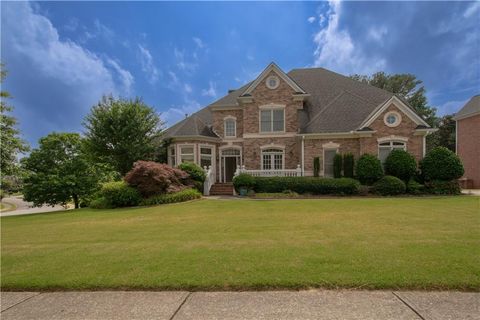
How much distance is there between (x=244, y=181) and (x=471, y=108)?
915 inches

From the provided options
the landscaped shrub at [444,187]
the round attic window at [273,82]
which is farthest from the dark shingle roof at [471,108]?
the round attic window at [273,82]

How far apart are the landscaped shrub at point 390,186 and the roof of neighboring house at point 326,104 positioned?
4.15 meters

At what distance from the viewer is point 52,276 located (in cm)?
429

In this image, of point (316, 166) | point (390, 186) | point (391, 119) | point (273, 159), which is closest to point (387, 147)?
point (391, 119)

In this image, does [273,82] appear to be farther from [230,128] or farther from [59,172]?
[59,172]

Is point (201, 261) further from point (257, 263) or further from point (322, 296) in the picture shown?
point (322, 296)

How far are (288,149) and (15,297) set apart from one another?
18.8 meters

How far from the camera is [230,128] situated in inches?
895

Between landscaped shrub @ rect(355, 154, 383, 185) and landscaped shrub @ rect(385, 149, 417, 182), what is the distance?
A: 78 cm

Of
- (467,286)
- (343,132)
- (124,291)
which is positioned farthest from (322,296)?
(343,132)

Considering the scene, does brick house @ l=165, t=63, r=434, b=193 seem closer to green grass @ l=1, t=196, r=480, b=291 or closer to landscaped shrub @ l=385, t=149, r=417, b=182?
landscaped shrub @ l=385, t=149, r=417, b=182

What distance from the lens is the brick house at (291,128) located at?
59.5ft

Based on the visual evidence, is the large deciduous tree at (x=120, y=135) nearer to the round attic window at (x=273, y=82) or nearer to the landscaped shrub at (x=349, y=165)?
the round attic window at (x=273, y=82)

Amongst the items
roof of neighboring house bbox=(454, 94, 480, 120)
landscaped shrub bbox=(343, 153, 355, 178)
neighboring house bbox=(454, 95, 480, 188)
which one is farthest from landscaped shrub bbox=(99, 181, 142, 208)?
roof of neighboring house bbox=(454, 94, 480, 120)
